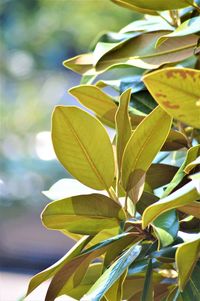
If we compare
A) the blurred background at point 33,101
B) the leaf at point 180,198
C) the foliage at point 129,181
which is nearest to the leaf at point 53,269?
the foliage at point 129,181

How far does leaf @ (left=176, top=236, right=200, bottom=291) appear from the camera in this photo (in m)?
0.30

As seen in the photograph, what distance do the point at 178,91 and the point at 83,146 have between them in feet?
0.27

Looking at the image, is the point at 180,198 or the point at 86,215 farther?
the point at 86,215

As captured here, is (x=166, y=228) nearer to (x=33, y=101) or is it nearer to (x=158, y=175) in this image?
(x=158, y=175)

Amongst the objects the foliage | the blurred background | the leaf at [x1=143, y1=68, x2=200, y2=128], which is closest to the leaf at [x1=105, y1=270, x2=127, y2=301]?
the foliage

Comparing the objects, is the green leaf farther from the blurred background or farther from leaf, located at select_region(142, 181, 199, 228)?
the blurred background

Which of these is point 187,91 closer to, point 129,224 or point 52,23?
point 129,224

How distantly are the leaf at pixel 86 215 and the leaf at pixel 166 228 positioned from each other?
45 mm

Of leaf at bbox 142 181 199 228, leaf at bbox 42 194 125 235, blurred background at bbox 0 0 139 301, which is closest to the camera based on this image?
leaf at bbox 142 181 199 228

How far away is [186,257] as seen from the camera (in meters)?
0.31

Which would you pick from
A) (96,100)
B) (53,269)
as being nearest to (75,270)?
(53,269)

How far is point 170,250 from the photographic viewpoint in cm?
37

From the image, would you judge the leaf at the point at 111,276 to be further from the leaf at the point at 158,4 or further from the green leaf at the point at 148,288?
the leaf at the point at 158,4

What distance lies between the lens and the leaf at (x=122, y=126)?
37cm
